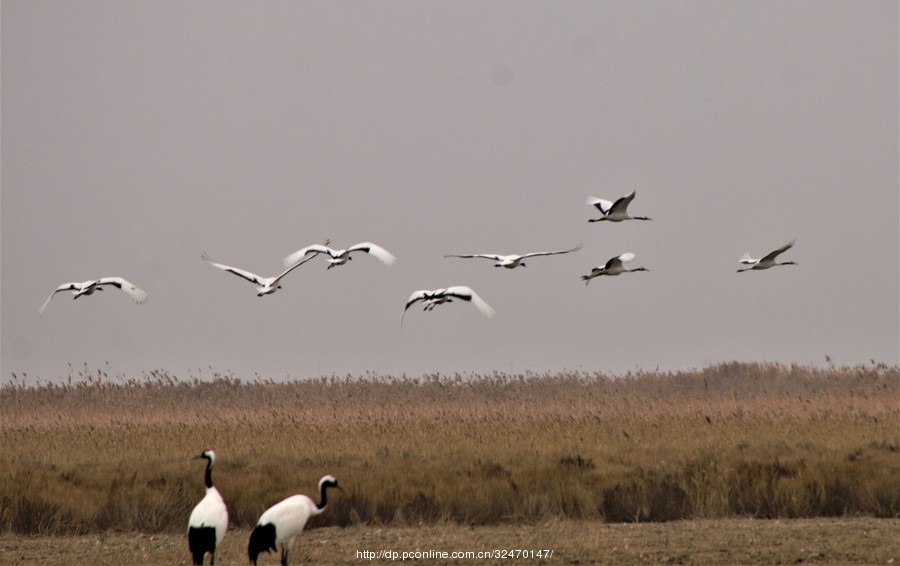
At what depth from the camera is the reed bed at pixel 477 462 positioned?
15422mm

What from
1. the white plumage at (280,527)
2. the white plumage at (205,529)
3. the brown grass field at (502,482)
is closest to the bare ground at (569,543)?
the brown grass field at (502,482)

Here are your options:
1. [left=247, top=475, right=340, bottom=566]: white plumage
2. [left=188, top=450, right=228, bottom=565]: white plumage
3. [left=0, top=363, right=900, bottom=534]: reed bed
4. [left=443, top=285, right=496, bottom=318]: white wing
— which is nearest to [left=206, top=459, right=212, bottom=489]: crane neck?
[left=188, top=450, right=228, bottom=565]: white plumage

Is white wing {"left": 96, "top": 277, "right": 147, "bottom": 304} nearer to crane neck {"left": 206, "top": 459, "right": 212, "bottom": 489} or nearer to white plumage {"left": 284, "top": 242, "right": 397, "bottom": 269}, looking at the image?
white plumage {"left": 284, "top": 242, "right": 397, "bottom": 269}

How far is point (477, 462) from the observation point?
55.2ft

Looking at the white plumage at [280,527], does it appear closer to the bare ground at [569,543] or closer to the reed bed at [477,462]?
the bare ground at [569,543]

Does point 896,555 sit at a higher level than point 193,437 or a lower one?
lower

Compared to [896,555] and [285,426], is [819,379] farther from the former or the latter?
[896,555]

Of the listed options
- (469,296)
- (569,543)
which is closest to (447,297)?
(469,296)

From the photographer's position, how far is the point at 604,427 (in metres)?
19.8

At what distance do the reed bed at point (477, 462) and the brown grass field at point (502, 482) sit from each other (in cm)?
3

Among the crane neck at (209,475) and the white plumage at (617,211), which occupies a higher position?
the white plumage at (617,211)

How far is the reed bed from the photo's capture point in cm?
1542

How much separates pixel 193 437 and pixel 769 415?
28.3 feet

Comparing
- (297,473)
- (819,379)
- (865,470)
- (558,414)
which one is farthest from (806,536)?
(819,379)
